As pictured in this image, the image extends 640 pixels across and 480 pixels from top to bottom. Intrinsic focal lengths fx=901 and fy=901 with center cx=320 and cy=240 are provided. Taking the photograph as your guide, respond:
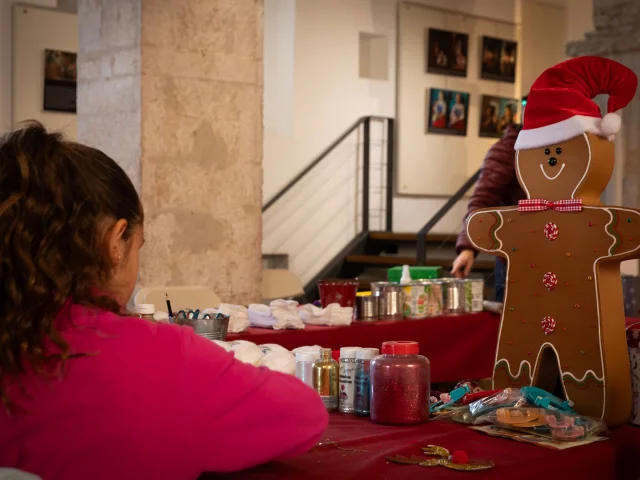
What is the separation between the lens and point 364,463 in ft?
5.02

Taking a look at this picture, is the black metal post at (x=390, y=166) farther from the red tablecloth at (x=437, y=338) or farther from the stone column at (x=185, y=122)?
the red tablecloth at (x=437, y=338)

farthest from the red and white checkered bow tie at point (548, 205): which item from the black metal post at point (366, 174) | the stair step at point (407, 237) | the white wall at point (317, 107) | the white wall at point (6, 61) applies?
the black metal post at point (366, 174)

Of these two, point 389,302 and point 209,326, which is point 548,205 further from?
point 389,302

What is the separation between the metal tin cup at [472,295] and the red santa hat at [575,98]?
1641 mm

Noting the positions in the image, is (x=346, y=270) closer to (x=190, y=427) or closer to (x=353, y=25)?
(x=353, y=25)

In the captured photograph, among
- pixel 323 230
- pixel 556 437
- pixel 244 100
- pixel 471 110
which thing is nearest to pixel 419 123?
pixel 471 110

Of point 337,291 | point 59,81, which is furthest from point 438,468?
point 59,81

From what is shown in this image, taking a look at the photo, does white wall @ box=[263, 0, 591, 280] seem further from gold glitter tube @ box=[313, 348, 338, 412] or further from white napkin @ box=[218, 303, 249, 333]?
gold glitter tube @ box=[313, 348, 338, 412]

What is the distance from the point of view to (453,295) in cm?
375

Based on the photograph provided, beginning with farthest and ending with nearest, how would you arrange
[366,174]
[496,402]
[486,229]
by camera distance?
[366,174] < [486,229] < [496,402]

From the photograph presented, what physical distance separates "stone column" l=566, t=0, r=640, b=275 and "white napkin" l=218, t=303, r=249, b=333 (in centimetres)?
513

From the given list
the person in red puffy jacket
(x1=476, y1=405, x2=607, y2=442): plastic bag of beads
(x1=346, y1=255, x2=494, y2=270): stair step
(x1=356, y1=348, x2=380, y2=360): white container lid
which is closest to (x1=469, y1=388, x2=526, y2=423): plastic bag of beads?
(x1=476, y1=405, x2=607, y2=442): plastic bag of beads

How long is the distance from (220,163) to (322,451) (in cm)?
322

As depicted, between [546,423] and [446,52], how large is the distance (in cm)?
846
